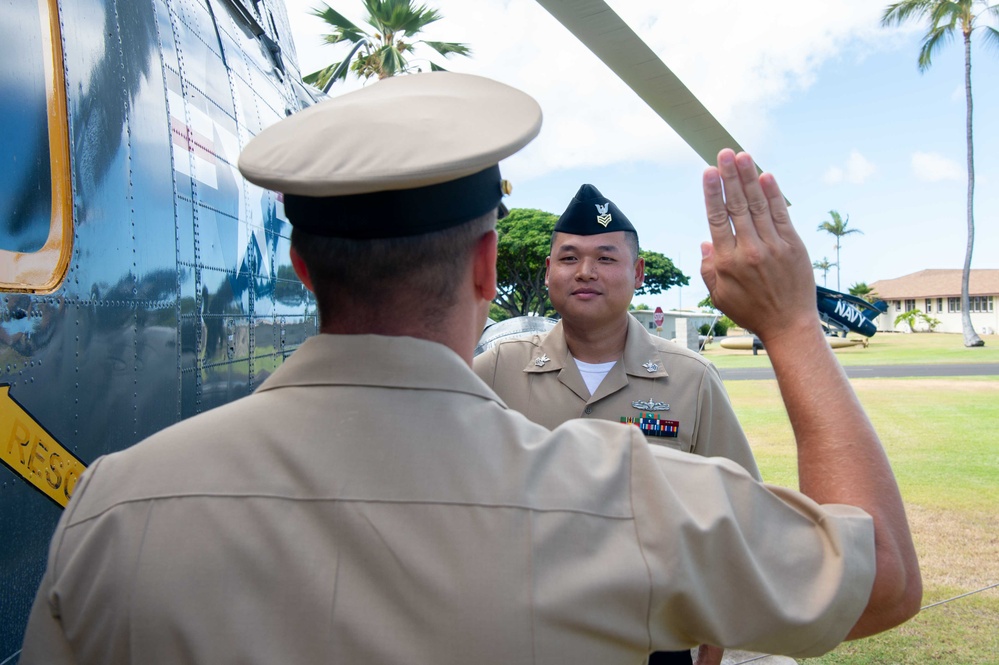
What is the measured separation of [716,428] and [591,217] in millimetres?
1009

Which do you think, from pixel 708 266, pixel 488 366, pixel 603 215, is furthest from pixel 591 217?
pixel 708 266

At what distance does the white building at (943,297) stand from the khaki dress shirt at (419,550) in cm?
6973

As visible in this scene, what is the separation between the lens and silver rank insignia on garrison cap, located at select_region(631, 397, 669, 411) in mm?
3047

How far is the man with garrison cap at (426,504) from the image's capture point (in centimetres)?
98

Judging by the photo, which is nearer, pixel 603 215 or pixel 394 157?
pixel 394 157

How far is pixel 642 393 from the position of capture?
3.11 meters

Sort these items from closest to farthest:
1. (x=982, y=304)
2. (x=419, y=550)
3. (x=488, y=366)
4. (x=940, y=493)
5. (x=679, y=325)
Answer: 1. (x=419, y=550)
2. (x=488, y=366)
3. (x=940, y=493)
4. (x=679, y=325)
5. (x=982, y=304)

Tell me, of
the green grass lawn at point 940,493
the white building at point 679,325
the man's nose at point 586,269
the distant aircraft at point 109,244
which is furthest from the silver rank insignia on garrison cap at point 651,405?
the white building at point 679,325

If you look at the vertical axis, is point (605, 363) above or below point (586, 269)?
below

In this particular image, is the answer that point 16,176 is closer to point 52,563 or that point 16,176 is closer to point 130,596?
point 52,563

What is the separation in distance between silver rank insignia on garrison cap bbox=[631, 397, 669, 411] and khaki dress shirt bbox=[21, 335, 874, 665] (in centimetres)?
198

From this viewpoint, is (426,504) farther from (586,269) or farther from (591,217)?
(591,217)

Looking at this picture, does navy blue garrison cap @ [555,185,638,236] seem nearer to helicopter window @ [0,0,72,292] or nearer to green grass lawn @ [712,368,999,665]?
helicopter window @ [0,0,72,292]

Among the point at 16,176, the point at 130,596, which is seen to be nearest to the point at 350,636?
the point at 130,596
